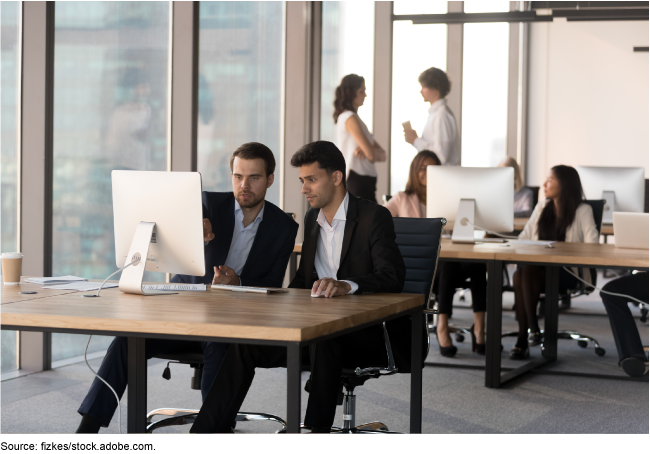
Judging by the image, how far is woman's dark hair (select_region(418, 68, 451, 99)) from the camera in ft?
18.1

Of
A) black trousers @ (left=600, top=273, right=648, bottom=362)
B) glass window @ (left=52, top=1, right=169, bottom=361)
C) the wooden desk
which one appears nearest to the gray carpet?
black trousers @ (left=600, top=273, right=648, bottom=362)

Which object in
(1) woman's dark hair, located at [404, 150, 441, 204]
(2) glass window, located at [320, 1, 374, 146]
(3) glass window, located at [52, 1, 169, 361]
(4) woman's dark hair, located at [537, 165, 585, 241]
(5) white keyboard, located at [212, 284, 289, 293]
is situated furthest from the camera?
(2) glass window, located at [320, 1, 374, 146]

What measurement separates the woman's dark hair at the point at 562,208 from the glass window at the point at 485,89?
4603mm

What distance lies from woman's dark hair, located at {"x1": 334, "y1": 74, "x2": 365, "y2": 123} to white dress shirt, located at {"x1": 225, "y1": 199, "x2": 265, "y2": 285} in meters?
2.49

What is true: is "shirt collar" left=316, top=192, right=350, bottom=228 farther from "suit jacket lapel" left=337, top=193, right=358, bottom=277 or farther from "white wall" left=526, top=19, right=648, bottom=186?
"white wall" left=526, top=19, right=648, bottom=186

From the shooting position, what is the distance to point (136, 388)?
242 centimetres

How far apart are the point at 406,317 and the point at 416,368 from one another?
315 mm

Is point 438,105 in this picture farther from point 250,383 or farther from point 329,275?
point 250,383

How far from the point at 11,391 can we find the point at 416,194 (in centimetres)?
278

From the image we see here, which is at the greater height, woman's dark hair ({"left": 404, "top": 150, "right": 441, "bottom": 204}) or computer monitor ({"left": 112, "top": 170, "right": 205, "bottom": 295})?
woman's dark hair ({"left": 404, "top": 150, "right": 441, "bottom": 204})

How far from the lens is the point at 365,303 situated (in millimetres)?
2352
